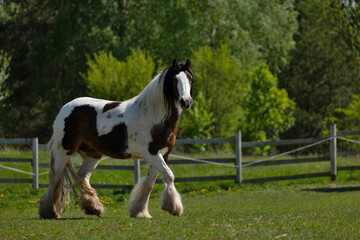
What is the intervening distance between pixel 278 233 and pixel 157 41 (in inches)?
1123

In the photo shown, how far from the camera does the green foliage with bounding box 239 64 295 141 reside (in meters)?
30.8

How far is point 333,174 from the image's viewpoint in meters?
17.1

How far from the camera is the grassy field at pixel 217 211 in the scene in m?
6.35

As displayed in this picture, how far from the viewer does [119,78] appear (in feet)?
89.8

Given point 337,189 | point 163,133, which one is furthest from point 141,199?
point 337,189

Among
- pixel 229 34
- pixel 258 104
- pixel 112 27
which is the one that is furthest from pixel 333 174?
pixel 112 27

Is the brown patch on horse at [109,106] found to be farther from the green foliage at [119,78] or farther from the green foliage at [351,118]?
the green foliage at [351,118]

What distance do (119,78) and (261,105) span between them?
28.0 ft

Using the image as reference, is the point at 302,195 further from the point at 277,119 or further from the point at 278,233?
the point at 277,119

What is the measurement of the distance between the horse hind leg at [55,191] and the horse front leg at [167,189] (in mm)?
1628

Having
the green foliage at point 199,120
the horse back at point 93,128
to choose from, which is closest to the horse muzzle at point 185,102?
the horse back at point 93,128

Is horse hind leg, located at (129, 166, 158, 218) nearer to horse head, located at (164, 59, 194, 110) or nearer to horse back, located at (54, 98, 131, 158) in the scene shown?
horse back, located at (54, 98, 131, 158)

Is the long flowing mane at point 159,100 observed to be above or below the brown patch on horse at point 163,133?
above

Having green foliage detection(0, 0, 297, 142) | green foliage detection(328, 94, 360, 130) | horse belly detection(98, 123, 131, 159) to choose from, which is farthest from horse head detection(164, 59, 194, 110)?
green foliage detection(328, 94, 360, 130)
